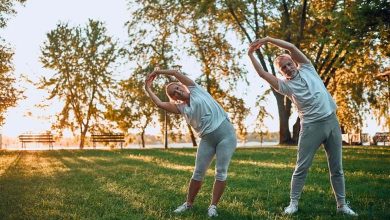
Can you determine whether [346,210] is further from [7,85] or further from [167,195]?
[7,85]

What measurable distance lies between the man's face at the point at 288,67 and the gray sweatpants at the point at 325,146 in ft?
2.52

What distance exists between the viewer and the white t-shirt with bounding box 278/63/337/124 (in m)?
6.48

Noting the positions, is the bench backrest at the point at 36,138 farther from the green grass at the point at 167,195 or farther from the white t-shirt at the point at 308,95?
the white t-shirt at the point at 308,95

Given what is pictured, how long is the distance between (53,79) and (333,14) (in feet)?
103

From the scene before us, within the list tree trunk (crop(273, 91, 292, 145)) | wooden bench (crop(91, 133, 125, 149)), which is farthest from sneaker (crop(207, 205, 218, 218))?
wooden bench (crop(91, 133, 125, 149))

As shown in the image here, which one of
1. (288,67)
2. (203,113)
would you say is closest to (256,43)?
(288,67)

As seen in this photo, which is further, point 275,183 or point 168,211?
point 275,183

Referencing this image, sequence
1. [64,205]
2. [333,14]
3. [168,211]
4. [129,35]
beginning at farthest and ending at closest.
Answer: [129,35]
[333,14]
[64,205]
[168,211]

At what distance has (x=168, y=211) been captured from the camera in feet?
23.7

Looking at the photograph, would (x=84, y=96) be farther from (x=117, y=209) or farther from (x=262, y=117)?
(x=117, y=209)

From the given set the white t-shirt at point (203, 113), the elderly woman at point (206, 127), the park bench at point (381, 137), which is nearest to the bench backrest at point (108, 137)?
the park bench at point (381, 137)

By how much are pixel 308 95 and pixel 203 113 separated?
1547 mm

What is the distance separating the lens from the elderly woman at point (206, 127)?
684 centimetres

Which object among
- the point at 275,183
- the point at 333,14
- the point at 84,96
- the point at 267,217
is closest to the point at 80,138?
the point at 84,96
